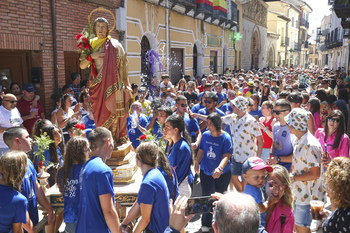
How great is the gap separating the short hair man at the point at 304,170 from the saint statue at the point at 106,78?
2.32 meters

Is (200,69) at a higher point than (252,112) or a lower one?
higher

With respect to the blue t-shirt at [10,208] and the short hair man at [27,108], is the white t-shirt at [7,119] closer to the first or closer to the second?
the short hair man at [27,108]

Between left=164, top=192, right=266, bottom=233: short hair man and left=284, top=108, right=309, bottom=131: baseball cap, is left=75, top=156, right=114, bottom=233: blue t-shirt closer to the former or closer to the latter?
left=164, top=192, right=266, bottom=233: short hair man

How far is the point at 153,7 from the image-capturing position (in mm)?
13070

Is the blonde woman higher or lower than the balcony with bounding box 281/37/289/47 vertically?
lower

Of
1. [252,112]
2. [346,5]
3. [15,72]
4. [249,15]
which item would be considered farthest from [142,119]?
[249,15]

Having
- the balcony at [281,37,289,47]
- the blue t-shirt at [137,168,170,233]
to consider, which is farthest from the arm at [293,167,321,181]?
the balcony at [281,37,289,47]

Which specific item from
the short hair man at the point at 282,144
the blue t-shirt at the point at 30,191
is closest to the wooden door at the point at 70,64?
the blue t-shirt at the point at 30,191

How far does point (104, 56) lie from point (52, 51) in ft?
15.7

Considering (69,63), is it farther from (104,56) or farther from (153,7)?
(104,56)

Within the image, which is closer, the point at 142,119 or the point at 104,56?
the point at 104,56

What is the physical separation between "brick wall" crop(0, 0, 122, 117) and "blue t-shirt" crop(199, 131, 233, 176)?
16.8ft

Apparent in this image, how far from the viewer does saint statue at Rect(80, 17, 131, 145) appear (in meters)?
4.30

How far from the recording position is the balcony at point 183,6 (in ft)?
47.0
